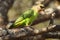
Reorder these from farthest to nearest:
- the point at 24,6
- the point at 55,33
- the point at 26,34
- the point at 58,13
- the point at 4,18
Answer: the point at 24,6 → the point at 58,13 → the point at 4,18 → the point at 55,33 → the point at 26,34

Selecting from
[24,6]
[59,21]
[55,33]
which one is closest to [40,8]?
[55,33]

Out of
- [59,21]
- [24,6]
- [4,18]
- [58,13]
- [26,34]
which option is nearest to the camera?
[26,34]

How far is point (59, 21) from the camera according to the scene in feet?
7.38

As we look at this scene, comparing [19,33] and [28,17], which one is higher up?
[28,17]

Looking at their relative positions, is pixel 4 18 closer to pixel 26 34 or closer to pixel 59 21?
pixel 26 34

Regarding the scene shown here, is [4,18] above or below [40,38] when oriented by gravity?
above

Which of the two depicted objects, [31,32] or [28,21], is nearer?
[31,32]

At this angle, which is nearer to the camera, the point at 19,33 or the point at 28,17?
the point at 19,33

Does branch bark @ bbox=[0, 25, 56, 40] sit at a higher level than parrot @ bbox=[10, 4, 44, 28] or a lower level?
lower

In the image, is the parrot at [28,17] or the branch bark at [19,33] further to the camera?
the parrot at [28,17]

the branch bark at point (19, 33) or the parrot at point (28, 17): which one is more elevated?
the parrot at point (28, 17)

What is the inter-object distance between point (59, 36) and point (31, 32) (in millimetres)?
190

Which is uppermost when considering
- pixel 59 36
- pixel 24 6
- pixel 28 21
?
pixel 24 6

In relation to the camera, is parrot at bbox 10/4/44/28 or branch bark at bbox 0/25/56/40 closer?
branch bark at bbox 0/25/56/40
